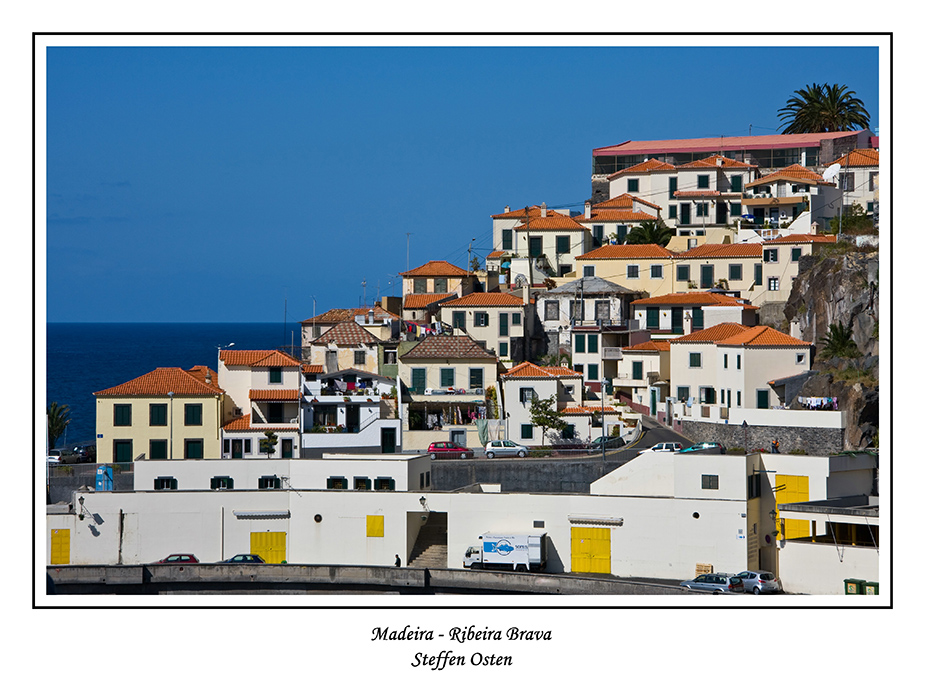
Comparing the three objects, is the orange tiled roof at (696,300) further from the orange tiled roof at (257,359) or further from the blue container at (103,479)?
the blue container at (103,479)

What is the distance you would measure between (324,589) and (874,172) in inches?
2099

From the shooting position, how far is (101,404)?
54.3 metres

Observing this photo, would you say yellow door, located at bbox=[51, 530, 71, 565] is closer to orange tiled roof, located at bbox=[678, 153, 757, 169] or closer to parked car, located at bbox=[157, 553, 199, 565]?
parked car, located at bbox=[157, 553, 199, 565]

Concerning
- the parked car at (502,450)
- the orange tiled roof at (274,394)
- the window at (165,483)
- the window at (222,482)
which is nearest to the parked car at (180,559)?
the window at (222,482)

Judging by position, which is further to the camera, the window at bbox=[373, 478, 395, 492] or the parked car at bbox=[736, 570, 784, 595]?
the window at bbox=[373, 478, 395, 492]

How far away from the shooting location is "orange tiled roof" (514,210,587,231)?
7600 cm

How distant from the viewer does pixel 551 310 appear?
6762cm

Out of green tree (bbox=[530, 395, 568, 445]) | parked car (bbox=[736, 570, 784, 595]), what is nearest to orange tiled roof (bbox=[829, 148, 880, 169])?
green tree (bbox=[530, 395, 568, 445])

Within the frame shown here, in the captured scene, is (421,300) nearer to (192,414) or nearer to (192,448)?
(192,414)

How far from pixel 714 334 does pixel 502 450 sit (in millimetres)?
12351

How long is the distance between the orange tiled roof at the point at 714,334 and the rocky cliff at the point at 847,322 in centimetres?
378

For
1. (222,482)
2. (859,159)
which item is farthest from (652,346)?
(859,159)

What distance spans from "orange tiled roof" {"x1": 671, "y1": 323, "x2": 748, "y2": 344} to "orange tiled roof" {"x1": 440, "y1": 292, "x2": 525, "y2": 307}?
10623mm
